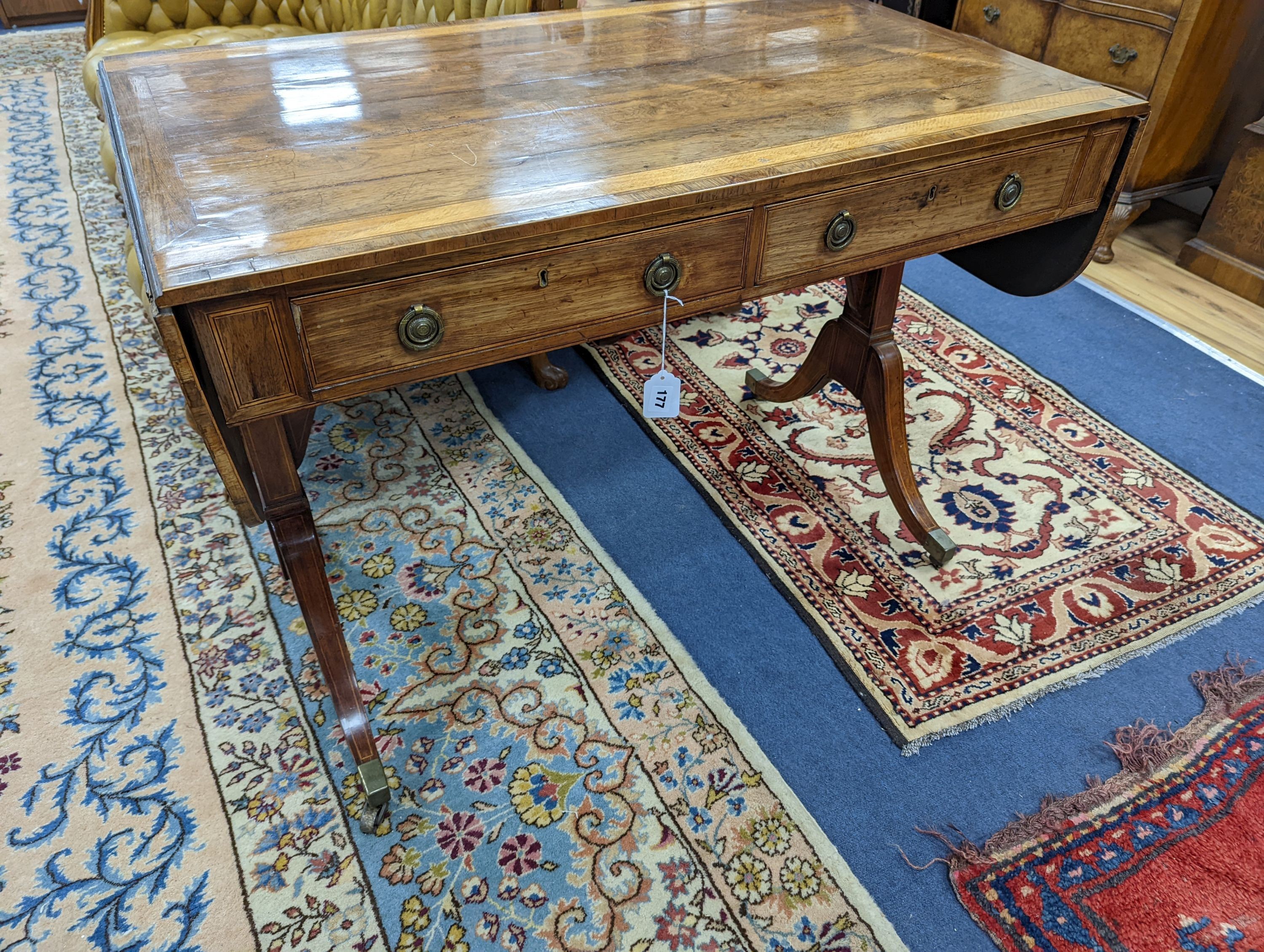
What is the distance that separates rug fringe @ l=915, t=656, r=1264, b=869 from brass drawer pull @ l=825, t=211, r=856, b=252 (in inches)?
33.1

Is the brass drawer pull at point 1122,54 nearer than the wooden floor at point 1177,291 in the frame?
No

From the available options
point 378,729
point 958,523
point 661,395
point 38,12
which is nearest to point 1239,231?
point 958,523

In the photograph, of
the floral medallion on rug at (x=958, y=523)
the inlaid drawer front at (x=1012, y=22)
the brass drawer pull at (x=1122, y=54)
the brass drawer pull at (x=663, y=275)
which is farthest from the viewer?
the inlaid drawer front at (x=1012, y=22)

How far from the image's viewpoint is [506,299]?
39.5 inches

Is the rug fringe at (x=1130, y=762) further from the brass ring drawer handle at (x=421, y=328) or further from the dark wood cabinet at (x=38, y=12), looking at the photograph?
the dark wood cabinet at (x=38, y=12)

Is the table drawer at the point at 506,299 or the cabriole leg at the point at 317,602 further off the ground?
the table drawer at the point at 506,299

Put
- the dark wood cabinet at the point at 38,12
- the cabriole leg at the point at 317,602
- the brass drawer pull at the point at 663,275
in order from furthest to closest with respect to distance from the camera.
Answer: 1. the dark wood cabinet at the point at 38,12
2. the cabriole leg at the point at 317,602
3. the brass drawer pull at the point at 663,275

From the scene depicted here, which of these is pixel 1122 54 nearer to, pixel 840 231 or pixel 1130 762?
pixel 840 231

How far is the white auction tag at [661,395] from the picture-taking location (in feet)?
3.95

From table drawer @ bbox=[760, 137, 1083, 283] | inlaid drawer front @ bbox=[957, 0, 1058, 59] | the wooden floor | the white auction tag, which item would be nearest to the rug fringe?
the white auction tag

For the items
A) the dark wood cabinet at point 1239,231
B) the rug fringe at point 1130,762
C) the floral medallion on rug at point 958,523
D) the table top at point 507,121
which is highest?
the table top at point 507,121

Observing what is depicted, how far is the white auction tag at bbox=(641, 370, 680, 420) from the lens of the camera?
3.95ft

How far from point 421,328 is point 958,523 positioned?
123 cm

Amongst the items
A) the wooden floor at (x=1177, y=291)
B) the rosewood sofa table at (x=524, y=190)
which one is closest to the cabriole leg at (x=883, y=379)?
the rosewood sofa table at (x=524, y=190)
